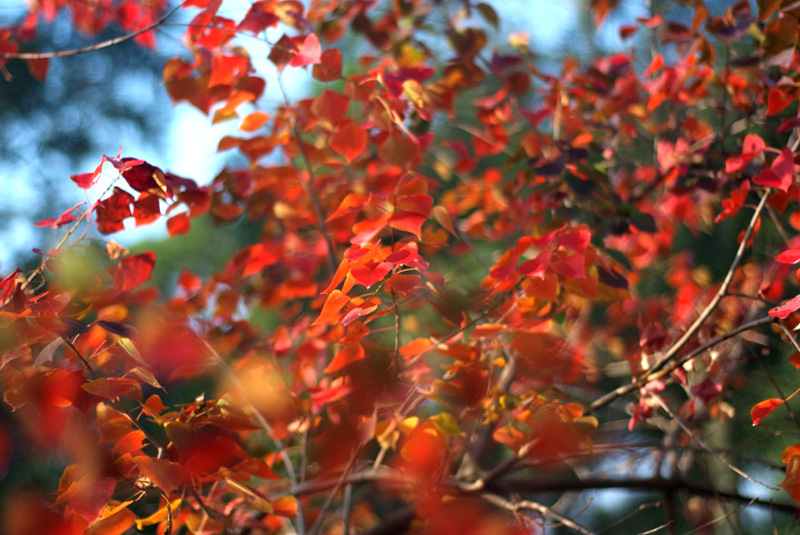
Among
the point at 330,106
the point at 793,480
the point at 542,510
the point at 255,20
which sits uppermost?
the point at 255,20

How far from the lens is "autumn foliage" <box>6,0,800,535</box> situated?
2.12 feet

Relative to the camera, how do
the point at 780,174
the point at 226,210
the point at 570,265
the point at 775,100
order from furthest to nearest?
1. the point at 226,210
2. the point at 775,100
3. the point at 780,174
4. the point at 570,265

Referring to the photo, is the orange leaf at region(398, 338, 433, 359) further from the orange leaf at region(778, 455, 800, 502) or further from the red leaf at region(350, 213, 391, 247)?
the orange leaf at region(778, 455, 800, 502)

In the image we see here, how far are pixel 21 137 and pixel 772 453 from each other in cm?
334

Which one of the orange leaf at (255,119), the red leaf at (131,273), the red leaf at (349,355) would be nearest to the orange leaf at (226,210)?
the orange leaf at (255,119)

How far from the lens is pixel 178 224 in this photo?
973 millimetres

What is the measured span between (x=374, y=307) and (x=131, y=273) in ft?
1.34

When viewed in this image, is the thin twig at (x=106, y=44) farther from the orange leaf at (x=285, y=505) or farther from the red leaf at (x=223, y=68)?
the orange leaf at (x=285, y=505)

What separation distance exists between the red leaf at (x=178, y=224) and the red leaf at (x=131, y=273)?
0.33 feet

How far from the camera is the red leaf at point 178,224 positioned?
0.94 metres

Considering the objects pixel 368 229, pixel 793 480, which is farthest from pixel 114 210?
pixel 793 480

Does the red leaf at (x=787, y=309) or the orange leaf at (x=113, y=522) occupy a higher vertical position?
the red leaf at (x=787, y=309)

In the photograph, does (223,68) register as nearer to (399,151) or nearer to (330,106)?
(330,106)

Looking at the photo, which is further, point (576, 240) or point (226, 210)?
point (226, 210)
